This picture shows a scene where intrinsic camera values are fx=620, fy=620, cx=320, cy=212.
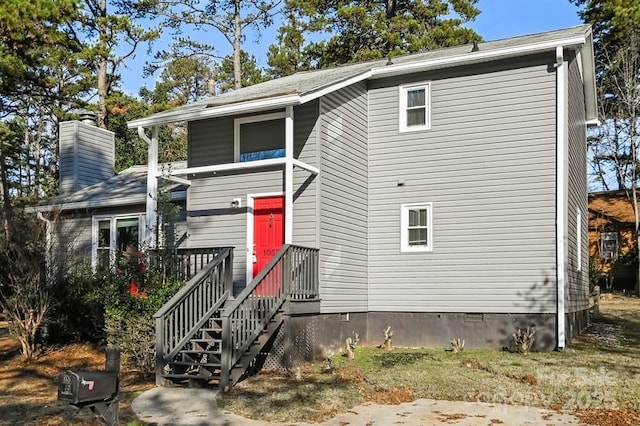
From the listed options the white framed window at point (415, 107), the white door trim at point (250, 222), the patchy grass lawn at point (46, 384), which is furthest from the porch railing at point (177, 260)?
the white framed window at point (415, 107)

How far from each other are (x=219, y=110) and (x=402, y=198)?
168 inches

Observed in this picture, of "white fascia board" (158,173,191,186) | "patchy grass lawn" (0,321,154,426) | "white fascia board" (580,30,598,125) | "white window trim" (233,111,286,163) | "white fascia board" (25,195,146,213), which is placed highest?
"white fascia board" (580,30,598,125)

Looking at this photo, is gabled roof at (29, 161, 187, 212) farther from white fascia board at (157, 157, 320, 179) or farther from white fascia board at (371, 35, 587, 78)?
white fascia board at (371, 35, 587, 78)

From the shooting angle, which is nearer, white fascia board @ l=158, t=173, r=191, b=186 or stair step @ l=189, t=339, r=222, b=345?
stair step @ l=189, t=339, r=222, b=345

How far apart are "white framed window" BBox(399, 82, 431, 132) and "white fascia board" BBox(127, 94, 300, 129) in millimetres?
3324

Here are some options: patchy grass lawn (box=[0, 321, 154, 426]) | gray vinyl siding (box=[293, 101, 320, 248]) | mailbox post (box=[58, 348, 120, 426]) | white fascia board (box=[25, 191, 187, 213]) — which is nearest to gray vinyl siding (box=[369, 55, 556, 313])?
gray vinyl siding (box=[293, 101, 320, 248])

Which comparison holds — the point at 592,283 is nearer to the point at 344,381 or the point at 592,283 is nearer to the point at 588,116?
the point at 588,116

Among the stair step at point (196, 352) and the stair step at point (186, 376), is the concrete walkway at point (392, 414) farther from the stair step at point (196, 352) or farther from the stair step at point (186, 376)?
the stair step at point (196, 352)

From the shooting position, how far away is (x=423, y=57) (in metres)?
14.2

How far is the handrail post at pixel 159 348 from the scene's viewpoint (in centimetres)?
944

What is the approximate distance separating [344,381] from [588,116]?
40.9 ft

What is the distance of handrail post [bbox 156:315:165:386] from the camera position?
9.44 metres

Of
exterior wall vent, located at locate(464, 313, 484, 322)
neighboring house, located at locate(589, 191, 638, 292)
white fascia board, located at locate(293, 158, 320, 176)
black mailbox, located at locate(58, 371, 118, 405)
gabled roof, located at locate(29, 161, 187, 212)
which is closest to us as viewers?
black mailbox, located at locate(58, 371, 118, 405)

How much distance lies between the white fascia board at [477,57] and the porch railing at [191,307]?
5402mm
